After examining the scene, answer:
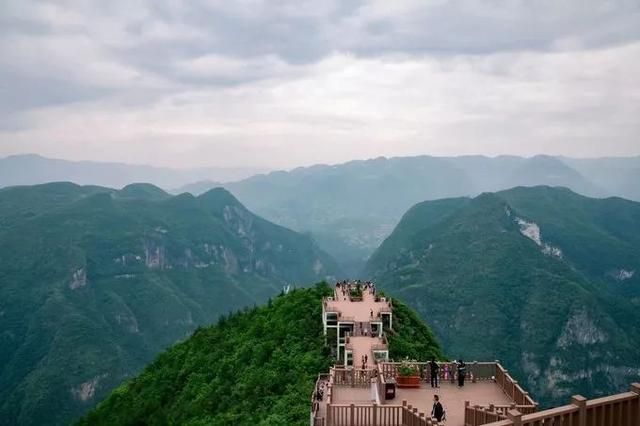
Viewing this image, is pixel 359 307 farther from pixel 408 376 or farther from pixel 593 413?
pixel 593 413

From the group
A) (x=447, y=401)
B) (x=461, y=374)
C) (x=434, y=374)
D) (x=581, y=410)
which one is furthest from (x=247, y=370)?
(x=581, y=410)

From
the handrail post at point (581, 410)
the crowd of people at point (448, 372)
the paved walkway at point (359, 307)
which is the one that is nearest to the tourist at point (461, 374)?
the crowd of people at point (448, 372)

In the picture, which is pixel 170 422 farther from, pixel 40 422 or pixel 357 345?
pixel 40 422

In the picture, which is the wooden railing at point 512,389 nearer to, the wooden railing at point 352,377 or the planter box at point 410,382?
the planter box at point 410,382

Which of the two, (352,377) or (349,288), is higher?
(352,377)

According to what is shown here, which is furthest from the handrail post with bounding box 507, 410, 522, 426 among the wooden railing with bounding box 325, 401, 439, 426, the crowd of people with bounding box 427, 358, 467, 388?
the crowd of people with bounding box 427, 358, 467, 388

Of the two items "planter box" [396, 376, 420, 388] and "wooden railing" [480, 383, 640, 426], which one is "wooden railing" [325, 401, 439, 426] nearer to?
"planter box" [396, 376, 420, 388]

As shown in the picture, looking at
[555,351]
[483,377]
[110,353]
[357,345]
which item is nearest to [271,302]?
[357,345]
